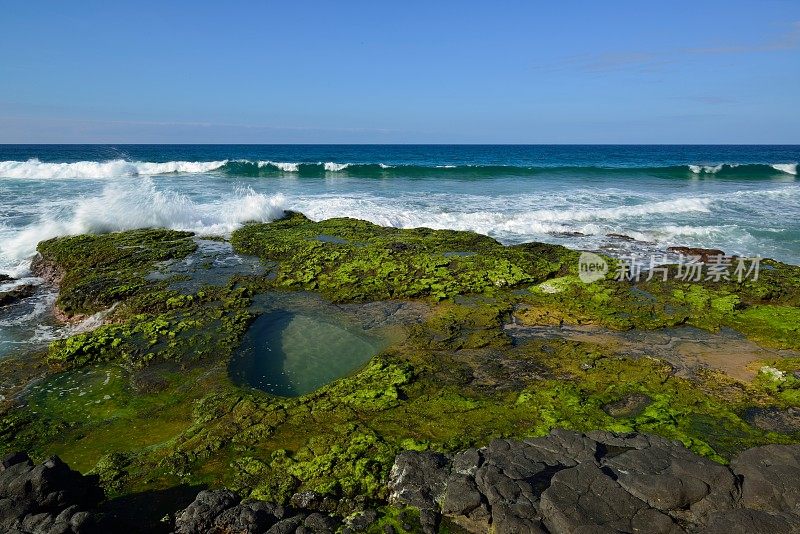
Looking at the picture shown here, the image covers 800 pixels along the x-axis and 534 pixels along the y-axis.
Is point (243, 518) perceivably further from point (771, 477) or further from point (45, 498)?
point (771, 477)

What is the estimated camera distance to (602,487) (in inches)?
180

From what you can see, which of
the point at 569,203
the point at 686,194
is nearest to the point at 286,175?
the point at 569,203

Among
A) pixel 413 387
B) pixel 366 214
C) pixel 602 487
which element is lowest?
pixel 413 387

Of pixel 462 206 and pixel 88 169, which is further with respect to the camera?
pixel 88 169

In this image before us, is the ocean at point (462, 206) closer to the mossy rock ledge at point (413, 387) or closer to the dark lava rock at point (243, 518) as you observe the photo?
the mossy rock ledge at point (413, 387)

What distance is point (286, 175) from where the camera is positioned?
1635 inches

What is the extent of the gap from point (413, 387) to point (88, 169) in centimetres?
4085

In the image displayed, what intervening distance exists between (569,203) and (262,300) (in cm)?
1777

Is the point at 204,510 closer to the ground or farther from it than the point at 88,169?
closer to the ground

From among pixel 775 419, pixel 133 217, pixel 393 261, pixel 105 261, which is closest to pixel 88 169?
pixel 133 217

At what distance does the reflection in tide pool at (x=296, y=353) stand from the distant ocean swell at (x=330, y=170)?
31.0m

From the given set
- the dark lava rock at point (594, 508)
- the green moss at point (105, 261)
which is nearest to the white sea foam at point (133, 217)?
the green moss at point (105, 261)

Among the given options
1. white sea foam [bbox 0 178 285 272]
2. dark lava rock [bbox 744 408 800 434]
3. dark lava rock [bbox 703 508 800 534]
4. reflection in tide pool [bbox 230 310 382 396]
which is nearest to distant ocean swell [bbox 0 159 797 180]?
white sea foam [bbox 0 178 285 272]

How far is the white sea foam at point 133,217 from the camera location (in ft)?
48.3
